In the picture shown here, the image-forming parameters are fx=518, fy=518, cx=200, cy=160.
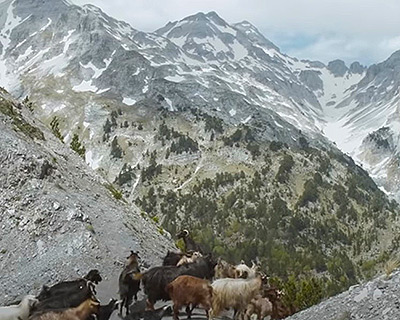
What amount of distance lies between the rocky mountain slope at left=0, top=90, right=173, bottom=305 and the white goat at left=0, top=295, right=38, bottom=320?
33.3ft

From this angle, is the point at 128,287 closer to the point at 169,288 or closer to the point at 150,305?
the point at 150,305

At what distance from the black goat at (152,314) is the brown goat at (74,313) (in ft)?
9.22

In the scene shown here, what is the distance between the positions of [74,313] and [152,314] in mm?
3953

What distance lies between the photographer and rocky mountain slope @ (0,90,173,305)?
29281mm

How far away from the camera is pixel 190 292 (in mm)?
19422

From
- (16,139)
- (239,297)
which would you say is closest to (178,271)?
(239,297)

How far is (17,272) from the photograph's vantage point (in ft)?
94.9

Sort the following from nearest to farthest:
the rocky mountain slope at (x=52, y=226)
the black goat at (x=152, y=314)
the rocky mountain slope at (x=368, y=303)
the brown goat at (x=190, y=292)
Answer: the rocky mountain slope at (x=368, y=303), the brown goat at (x=190, y=292), the black goat at (x=152, y=314), the rocky mountain slope at (x=52, y=226)

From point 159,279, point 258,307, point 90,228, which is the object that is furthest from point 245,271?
point 90,228

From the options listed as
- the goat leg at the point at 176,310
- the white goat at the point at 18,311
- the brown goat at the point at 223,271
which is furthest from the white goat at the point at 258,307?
the white goat at the point at 18,311

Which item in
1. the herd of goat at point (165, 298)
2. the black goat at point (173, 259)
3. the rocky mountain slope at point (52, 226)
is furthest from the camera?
the rocky mountain slope at point (52, 226)

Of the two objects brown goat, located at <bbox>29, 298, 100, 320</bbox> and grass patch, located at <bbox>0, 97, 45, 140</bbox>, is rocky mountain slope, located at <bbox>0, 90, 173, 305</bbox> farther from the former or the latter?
brown goat, located at <bbox>29, 298, 100, 320</bbox>

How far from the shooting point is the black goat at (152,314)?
19984mm

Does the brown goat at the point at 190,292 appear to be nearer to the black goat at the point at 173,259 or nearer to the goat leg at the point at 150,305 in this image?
the goat leg at the point at 150,305
